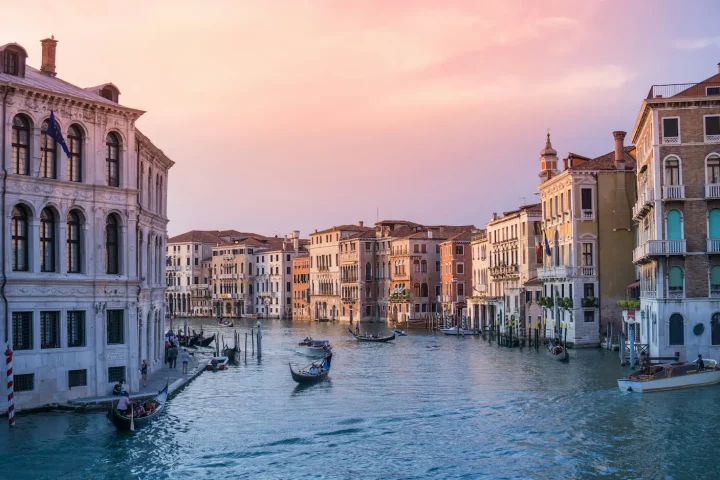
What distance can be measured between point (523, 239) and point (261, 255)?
54.8 m

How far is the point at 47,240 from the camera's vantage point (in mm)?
21859

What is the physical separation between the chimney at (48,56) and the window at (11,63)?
14.1 ft

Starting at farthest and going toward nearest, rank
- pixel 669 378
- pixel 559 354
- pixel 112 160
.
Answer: pixel 559 354 < pixel 669 378 < pixel 112 160

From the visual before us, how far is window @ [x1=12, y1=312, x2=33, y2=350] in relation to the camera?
21.1 metres

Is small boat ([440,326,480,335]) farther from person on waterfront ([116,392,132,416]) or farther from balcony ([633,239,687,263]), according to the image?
person on waterfront ([116,392,132,416])

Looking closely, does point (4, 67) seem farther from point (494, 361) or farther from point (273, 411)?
point (494, 361)

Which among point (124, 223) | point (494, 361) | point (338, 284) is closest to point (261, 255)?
point (338, 284)

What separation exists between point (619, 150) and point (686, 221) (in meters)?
12.5

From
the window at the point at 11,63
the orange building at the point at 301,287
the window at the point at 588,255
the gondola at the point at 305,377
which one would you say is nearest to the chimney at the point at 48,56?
the window at the point at 11,63

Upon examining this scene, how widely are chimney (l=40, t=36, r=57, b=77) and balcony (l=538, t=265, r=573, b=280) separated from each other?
25.6 metres

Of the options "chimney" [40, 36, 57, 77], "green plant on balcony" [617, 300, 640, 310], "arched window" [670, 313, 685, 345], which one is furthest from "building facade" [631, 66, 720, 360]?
"chimney" [40, 36, 57, 77]

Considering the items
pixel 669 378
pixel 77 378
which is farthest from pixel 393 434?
pixel 669 378

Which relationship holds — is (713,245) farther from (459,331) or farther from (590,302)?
(459,331)

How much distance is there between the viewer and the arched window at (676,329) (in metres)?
30.5
